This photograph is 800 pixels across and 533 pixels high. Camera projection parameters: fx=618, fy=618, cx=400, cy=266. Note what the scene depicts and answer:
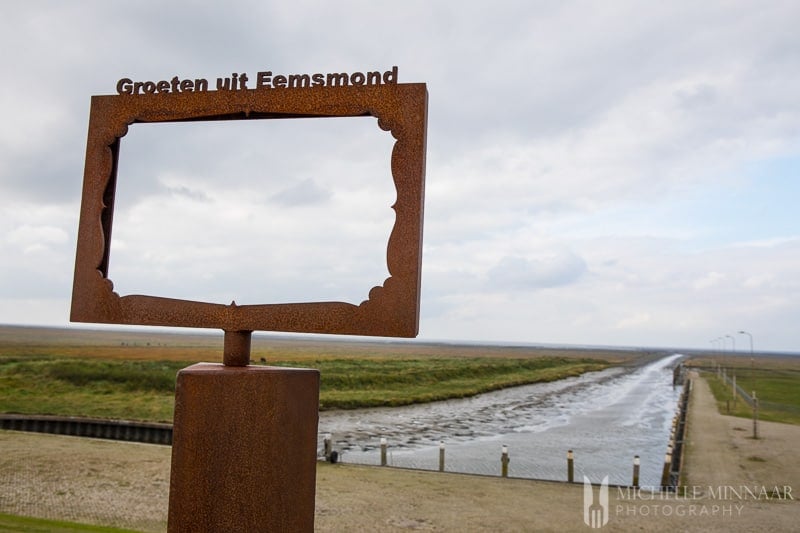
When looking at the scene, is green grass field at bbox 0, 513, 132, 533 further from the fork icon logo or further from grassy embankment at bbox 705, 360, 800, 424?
Answer: grassy embankment at bbox 705, 360, 800, 424

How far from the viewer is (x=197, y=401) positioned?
152 inches

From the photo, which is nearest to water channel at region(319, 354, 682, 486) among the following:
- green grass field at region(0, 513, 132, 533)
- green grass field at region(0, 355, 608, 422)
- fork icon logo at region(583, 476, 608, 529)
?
green grass field at region(0, 355, 608, 422)

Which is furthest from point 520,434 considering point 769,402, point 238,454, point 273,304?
point 238,454

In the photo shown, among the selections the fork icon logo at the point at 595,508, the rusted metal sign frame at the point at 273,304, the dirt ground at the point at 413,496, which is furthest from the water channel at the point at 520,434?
the rusted metal sign frame at the point at 273,304

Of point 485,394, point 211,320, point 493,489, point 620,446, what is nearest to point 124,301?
point 211,320

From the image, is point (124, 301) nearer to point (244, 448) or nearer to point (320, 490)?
point (244, 448)

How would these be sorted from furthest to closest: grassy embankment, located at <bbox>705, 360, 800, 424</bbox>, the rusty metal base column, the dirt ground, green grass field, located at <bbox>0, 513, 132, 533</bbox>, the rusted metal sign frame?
grassy embankment, located at <bbox>705, 360, 800, 424</bbox>
the dirt ground
green grass field, located at <bbox>0, 513, 132, 533</bbox>
the rusted metal sign frame
the rusty metal base column

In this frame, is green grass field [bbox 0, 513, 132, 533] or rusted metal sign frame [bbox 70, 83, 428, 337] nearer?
rusted metal sign frame [bbox 70, 83, 428, 337]

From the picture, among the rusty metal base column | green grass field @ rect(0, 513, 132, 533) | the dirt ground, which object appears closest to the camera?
the rusty metal base column

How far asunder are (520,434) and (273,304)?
23826mm

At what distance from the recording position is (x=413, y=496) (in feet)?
44.0

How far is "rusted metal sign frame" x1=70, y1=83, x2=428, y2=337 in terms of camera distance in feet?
13.3

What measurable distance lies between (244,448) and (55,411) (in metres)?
26.4

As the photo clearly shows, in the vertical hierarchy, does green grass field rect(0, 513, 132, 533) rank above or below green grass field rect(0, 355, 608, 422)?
above
